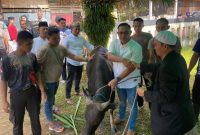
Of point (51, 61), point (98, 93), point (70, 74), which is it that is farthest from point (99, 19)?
point (98, 93)

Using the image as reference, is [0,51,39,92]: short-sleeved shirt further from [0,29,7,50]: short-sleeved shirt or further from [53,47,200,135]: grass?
[0,29,7,50]: short-sleeved shirt

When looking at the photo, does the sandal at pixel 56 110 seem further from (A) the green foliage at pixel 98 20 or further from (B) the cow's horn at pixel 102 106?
(A) the green foliage at pixel 98 20

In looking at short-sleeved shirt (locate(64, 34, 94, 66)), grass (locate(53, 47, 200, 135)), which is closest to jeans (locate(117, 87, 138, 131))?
grass (locate(53, 47, 200, 135))

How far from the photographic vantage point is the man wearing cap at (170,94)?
304cm

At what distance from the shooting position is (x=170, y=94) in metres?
3.03

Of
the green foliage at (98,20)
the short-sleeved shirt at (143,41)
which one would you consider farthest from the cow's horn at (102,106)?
the green foliage at (98,20)

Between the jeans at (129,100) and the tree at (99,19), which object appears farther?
the tree at (99,19)

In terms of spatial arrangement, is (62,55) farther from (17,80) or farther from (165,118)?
(165,118)

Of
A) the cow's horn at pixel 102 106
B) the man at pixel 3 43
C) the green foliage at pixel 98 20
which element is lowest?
the cow's horn at pixel 102 106

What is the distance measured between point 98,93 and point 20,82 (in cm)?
113

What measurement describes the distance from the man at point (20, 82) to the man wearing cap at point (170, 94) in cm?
164

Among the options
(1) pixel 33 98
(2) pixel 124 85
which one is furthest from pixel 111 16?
(1) pixel 33 98

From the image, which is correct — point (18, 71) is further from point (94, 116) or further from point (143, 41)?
point (143, 41)

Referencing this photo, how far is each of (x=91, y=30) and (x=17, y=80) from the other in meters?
4.96
